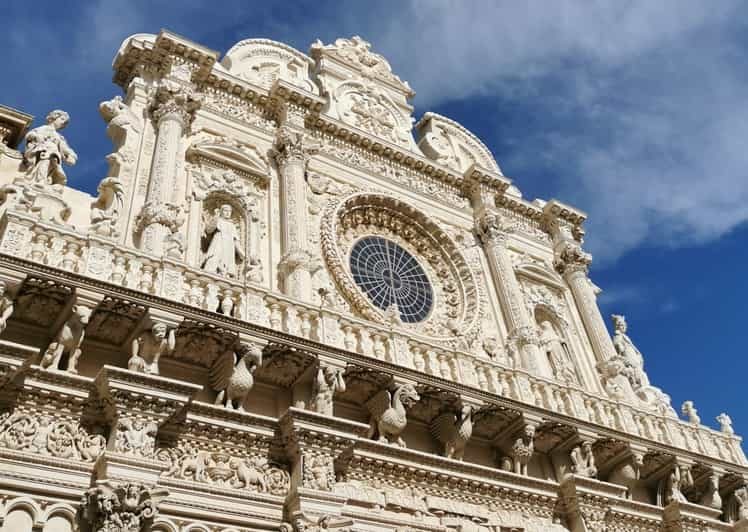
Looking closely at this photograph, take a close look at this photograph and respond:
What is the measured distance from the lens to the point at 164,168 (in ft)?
39.9

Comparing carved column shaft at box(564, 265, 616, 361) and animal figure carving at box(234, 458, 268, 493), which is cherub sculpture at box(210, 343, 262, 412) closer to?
animal figure carving at box(234, 458, 268, 493)

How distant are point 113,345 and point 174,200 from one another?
3408mm

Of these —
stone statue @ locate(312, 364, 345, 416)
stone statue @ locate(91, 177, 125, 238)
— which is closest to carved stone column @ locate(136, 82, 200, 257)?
stone statue @ locate(91, 177, 125, 238)

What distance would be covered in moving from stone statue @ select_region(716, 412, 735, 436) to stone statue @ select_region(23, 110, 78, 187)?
12.9 meters

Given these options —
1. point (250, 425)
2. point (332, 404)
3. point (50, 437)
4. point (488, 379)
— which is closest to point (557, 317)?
point (488, 379)

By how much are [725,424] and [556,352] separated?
355cm

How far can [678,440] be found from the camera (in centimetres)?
1393

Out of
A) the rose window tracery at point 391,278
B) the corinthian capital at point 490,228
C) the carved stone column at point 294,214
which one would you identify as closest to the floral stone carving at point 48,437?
the carved stone column at point 294,214

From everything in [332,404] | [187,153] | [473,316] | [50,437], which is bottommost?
[50,437]

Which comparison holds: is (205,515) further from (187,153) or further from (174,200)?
(187,153)

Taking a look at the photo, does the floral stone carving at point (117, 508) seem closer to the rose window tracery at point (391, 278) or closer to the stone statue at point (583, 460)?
the stone statue at point (583, 460)

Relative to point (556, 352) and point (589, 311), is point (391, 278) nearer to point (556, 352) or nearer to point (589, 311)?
point (556, 352)

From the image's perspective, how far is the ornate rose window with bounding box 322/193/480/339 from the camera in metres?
14.2

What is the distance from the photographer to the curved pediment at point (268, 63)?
16375 mm
